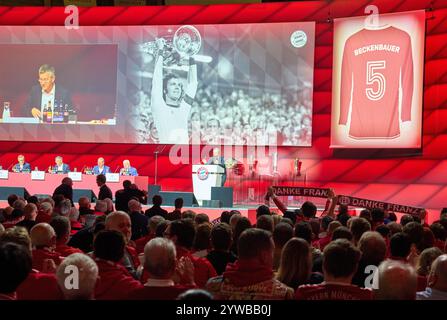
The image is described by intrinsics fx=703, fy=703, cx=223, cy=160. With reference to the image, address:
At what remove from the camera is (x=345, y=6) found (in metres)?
14.5

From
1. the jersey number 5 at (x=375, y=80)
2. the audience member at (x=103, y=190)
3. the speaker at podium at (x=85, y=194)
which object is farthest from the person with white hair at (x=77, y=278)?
the jersey number 5 at (x=375, y=80)

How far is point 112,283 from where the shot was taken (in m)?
3.12

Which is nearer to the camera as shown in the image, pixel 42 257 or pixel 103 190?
pixel 42 257

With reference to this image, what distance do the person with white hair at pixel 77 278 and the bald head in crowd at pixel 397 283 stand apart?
1.03 meters

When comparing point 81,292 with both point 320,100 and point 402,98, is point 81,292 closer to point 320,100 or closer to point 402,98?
point 402,98

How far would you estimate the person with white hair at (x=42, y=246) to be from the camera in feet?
12.5

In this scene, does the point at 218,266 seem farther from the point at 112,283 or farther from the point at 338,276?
the point at 338,276

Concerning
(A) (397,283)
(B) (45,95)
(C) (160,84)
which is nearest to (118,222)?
(A) (397,283)

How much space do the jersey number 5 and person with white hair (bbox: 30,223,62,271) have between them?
10.4 m

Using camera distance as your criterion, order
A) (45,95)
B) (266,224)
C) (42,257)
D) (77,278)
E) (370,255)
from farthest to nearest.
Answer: (45,95)
(266,224)
(42,257)
(370,255)
(77,278)

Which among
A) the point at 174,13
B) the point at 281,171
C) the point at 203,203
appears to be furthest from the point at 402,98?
the point at 174,13

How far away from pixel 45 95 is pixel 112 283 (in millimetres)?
13355

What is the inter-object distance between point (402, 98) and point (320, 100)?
7.05ft

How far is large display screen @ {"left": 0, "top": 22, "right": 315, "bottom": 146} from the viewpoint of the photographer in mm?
14633
